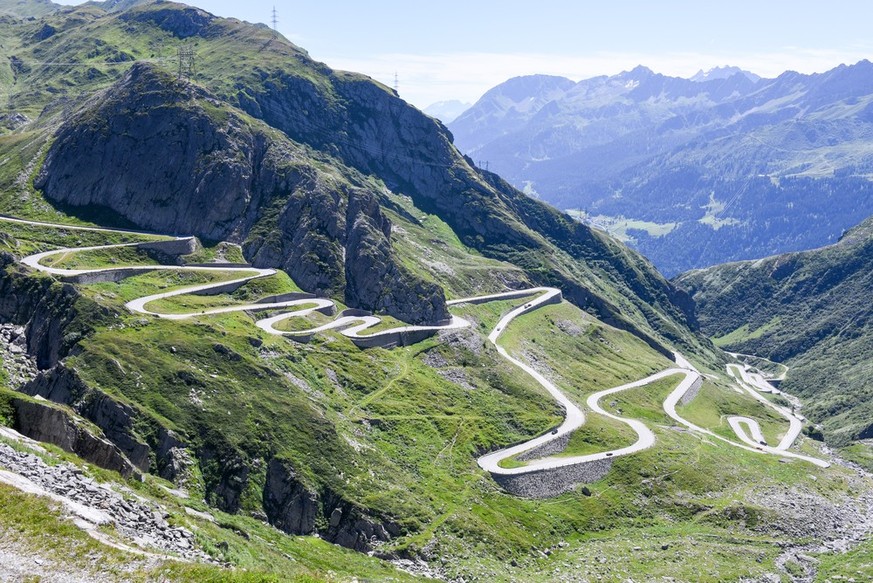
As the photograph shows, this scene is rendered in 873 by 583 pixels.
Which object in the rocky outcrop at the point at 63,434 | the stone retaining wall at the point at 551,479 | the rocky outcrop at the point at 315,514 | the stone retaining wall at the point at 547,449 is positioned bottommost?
the stone retaining wall at the point at 551,479

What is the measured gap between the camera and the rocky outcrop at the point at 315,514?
105375 millimetres

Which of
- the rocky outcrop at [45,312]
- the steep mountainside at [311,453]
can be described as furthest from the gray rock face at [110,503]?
the rocky outcrop at [45,312]

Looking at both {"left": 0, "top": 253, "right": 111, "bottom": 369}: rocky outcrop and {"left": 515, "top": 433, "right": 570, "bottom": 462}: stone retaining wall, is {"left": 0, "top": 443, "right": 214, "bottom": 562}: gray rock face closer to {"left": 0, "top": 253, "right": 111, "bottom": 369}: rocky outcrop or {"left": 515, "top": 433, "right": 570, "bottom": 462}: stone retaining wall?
{"left": 0, "top": 253, "right": 111, "bottom": 369}: rocky outcrop

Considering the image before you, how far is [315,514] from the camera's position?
107562 mm

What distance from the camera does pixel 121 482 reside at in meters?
67.5

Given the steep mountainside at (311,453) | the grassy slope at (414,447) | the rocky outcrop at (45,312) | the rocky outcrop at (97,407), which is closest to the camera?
the steep mountainside at (311,453)

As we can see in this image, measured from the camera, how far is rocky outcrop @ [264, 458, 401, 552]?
105375mm

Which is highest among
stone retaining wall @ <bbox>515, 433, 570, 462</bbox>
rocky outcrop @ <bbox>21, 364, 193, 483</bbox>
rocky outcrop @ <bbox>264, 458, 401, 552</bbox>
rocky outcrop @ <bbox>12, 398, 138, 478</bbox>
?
rocky outcrop @ <bbox>12, 398, 138, 478</bbox>

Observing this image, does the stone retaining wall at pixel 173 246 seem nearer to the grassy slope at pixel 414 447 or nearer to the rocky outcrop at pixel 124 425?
→ the grassy slope at pixel 414 447

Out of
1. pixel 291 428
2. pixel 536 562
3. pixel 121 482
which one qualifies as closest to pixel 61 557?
pixel 121 482

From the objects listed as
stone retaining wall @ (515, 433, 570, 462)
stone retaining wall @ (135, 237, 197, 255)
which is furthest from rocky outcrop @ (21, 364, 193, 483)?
stone retaining wall @ (135, 237, 197, 255)

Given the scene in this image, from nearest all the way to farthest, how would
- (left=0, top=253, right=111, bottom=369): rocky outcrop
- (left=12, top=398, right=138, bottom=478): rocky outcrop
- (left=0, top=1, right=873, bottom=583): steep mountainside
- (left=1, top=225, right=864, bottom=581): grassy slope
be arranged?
(left=0, top=1, right=873, bottom=583): steep mountainside, (left=12, top=398, right=138, bottom=478): rocky outcrop, (left=1, top=225, right=864, bottom=581): grassy slope, (left=0, top=253, right=111, bottom=369): rocky outcrop

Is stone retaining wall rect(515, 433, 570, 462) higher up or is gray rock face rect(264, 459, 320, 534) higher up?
gray rock face rect(264, 459, 320, 534)

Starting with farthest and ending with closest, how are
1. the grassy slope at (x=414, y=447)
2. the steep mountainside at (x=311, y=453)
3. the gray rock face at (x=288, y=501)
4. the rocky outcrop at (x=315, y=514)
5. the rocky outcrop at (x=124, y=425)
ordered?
the grassy slope at (x=414, y=447) → the rocky outcrop at (x=315, y=514) → the gray rock face at (x=288, y=501) → the rocky outcrop at (x=124, y=425) → the steep mountainside at (x=311, y=453)
